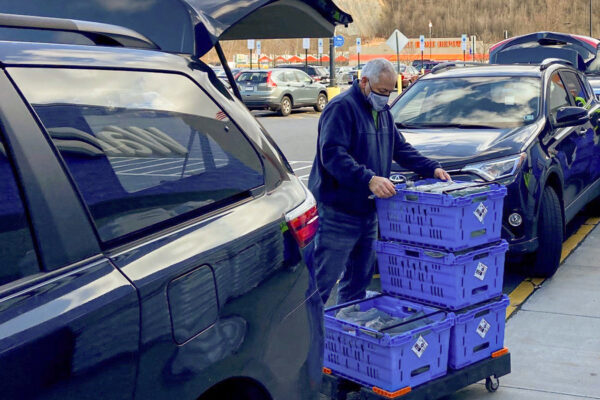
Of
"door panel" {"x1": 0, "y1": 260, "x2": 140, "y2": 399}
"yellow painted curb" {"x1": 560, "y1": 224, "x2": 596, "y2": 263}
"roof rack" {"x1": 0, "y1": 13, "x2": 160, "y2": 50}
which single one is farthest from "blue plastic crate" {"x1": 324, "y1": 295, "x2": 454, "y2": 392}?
"yellow painted curb" {"x1": 560, "y1": 224, "x2": 596, "y2": 263}

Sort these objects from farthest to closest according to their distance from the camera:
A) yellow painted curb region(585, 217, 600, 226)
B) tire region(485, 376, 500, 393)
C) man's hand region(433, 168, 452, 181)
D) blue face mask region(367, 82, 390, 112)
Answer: yellow painted curb region(585, 217, 600, 226)
man's hand region(433, 168, 452, 181)
blue face mask region(367, 82, 390, 112)
tire region(485, 376, 500, 393)

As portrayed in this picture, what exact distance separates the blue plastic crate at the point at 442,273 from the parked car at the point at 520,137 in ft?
7.02

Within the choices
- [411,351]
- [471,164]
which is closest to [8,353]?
[411,351]

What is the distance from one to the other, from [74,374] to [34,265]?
0.27 metres

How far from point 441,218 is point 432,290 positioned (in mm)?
395

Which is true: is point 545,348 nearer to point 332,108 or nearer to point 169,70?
point 332,108

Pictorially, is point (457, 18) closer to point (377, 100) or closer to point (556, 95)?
point (556, 95)

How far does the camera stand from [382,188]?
185 inches

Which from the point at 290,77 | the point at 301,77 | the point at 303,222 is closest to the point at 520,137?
the point at 303,222

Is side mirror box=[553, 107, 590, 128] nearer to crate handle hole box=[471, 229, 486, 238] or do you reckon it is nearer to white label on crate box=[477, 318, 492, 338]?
crate handle hole box=[471, 229, 486, 238]

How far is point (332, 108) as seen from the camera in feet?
16.4

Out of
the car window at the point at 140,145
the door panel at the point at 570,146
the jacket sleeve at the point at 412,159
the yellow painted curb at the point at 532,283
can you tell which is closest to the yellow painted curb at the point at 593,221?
the yellow painted curb at the point at 532,283

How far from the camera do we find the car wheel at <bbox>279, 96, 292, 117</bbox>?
100.0ft

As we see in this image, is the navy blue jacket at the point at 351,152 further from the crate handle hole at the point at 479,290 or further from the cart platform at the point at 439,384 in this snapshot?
the cart platform at the point at 439,384
